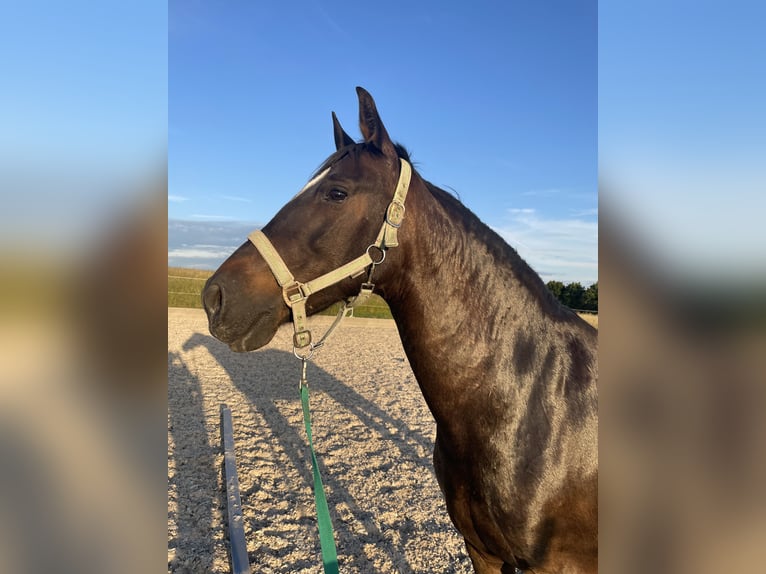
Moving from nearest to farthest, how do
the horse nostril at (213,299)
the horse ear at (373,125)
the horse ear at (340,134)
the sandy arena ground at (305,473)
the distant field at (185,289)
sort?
the horse nostril at (213,299)
the horse ear at (373,125)
the horse ear at (340,134)
the sandy arena ground at (305,473)
the distant field at (185,289)

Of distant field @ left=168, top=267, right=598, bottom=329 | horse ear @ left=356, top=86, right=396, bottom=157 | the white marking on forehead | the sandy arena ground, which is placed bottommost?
the sandy arena ground

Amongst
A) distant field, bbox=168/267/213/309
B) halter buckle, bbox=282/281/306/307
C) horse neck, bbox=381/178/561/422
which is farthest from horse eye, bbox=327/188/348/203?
distant field, bbox=168/267/213/309

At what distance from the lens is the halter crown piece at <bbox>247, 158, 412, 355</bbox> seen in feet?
6.68

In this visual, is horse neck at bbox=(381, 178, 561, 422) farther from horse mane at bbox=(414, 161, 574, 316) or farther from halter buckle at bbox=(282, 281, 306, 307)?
halter buckle at bbox=(282, 281, 306, 307)

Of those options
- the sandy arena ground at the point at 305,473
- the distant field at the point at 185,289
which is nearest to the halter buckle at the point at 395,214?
the sandy arena ground at the point at 305,473

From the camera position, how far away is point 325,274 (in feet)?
6.92

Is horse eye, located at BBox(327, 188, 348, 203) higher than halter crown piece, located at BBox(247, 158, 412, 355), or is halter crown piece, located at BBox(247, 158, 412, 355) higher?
horse eye, located at BBox(327, 188, 348, 203)

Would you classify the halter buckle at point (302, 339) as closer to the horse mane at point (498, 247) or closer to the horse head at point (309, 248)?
the horse head at point (309, 248)

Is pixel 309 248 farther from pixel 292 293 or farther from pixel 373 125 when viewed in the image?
pixel 373 125

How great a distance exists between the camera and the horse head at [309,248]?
2.03 metres

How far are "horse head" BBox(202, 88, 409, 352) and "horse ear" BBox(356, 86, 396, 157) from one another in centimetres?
6

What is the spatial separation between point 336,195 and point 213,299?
2.41 feet
